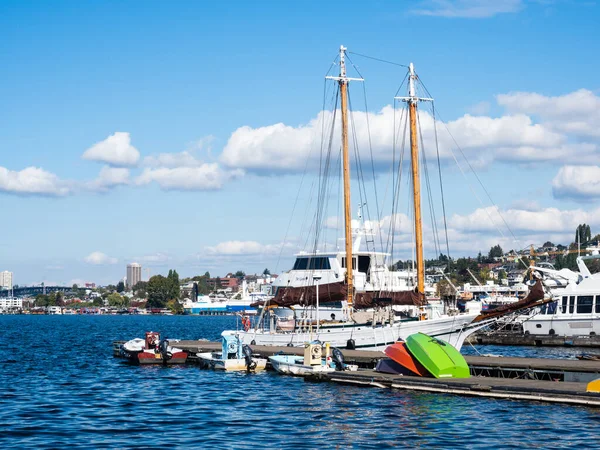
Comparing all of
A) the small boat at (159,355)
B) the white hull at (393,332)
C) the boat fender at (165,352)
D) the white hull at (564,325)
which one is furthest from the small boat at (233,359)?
the white hull at (564,325)

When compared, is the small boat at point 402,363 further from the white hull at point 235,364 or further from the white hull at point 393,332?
the white hull at point 393,332

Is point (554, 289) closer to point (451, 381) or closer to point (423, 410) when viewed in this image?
point (451, 381)

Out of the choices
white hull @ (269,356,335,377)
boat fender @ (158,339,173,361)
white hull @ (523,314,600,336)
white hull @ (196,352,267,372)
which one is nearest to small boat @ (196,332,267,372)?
white hull @ (196,352,267,372)

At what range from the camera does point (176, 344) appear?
64.7m

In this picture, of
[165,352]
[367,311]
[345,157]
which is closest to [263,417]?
[165,352]

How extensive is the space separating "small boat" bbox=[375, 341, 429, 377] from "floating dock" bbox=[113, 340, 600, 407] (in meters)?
0.70

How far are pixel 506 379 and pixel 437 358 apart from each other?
3.26m

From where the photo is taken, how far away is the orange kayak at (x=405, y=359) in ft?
134

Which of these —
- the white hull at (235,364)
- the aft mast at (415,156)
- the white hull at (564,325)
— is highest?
the aft mast at (415,156)

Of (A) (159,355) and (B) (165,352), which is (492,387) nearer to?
(B) (165,352)

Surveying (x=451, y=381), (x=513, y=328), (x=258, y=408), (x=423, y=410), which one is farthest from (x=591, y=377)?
(x=513, y=328)

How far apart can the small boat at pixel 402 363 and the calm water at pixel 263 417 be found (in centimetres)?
227

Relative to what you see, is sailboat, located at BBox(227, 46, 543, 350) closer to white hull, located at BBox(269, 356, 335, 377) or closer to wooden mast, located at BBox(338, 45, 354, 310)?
wooden mast, located at BBox(338, 45, 354, 310)

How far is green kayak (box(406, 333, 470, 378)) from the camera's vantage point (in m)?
40.0
